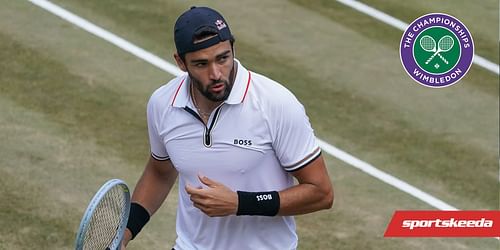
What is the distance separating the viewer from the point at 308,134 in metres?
7.09

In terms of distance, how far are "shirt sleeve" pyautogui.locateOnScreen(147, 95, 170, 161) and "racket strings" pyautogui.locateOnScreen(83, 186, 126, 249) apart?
0.51 m

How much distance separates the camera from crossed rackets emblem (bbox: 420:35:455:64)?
13914mm

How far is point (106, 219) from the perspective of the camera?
718 centimetres

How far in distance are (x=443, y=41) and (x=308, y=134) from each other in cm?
736

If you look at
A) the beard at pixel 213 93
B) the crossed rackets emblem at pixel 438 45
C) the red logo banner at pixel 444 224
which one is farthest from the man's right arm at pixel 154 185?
the crossed rackets emblem at pixel 438 45

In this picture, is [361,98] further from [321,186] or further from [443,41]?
[321,186]

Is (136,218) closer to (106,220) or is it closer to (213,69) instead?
(106,220)

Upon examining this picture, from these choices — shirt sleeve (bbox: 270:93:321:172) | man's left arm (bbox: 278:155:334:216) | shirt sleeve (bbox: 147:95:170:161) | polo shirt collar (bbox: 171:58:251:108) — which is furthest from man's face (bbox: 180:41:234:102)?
man's left arm (bbox: 278:155:334:216)

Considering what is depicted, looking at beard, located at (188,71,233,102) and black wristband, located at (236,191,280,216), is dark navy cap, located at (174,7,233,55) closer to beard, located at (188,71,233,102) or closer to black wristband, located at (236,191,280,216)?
beard, located at (188,71,233,102)

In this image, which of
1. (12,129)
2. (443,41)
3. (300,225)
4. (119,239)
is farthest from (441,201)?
(119,239)

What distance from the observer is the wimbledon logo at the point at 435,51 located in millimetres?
14094

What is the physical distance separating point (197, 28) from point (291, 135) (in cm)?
89

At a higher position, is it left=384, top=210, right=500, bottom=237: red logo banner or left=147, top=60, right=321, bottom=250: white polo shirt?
left=147, top=60, right=321, bottom=250: white polo shirt

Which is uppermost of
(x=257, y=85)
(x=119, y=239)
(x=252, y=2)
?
(x=257, y=85)
